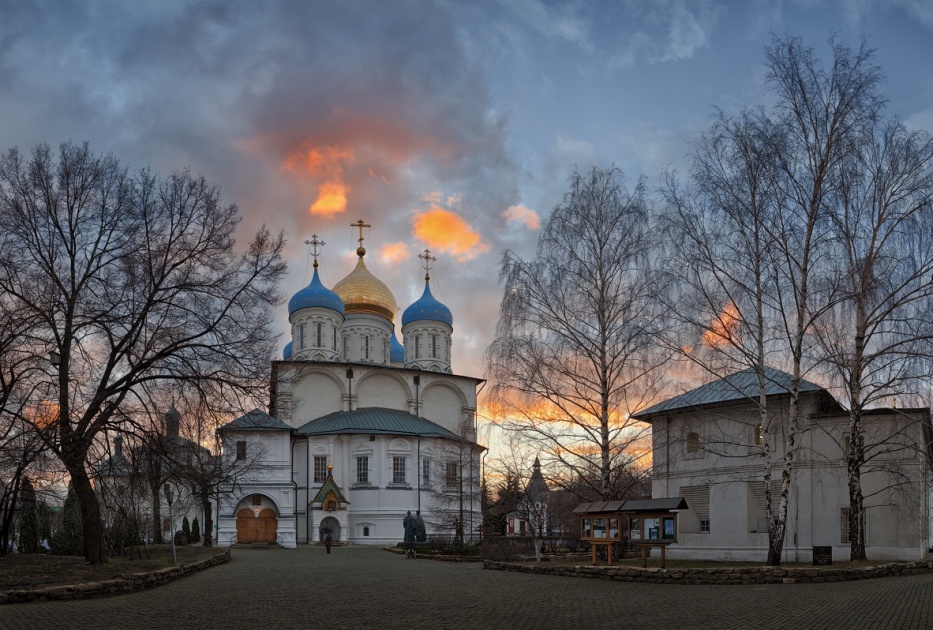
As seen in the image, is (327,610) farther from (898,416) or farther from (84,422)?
(898,416)

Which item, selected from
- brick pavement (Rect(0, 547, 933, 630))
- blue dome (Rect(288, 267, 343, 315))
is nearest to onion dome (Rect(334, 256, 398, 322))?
blue dome (Rect(288, 267, 343, 315))

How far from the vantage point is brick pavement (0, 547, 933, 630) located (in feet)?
39.0

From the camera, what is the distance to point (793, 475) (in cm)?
2559

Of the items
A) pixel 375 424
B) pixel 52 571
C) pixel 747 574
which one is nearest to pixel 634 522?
pixel 747 574

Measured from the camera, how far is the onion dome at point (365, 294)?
211 feet

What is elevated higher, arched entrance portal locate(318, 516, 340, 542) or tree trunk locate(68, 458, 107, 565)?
tree trunk locate(68, 458, 107, 565)

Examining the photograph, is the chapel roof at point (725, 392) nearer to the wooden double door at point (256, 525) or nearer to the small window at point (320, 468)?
the wooden double door at point (256, 525)

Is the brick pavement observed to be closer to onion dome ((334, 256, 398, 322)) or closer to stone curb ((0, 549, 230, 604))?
stone curb ((0, 549, 230, 604))

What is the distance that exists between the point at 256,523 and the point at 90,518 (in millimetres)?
30896

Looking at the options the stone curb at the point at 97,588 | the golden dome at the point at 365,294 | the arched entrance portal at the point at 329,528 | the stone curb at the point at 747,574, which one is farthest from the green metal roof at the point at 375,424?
the stone curb at the point at 747,574

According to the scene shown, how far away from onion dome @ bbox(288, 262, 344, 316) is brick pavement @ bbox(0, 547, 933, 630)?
40.9 m

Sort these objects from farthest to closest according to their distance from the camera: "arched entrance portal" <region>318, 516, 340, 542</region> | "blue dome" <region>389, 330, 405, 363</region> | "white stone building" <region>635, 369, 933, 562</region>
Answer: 1. "blue dome" <region>389, 330, 405, 363</region>
2. "arched entrance portal" <region>318, 516, 340, 542</region>
3. "white stone building" <region>635, 369, 933, 562</region>

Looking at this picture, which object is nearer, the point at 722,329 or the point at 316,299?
the point at 722,329

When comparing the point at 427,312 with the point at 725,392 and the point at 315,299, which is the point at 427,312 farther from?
the point at 725,392
